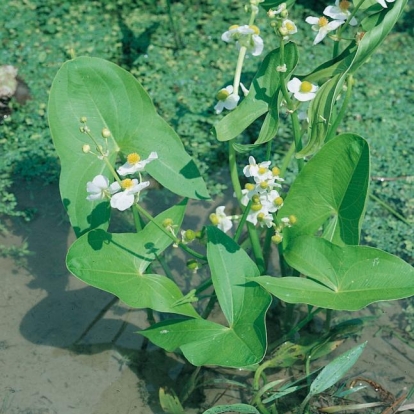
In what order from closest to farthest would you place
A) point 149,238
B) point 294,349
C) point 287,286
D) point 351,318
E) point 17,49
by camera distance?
1. point 287,286
2. point 149,238
3. point 294,349
4. point 351,318
5. point 17,49

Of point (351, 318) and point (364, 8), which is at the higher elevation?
point (364, 8)

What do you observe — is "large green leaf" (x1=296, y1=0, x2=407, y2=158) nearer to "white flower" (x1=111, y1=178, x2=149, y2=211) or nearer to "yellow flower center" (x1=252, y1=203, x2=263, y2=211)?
"yellow flower center" (x1=252, y1=203, x2=263, y2=211)

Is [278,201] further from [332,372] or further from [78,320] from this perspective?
[78,320]

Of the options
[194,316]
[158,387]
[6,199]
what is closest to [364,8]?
[194,316]

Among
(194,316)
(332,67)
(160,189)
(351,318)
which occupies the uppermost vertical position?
(332,67)

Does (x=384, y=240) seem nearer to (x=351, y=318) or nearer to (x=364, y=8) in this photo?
(x=351, y=318)

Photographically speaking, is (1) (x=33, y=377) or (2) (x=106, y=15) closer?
(1) (x=33, y=377)

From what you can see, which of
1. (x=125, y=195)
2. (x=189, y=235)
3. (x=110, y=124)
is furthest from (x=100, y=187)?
(x=110, y=124)

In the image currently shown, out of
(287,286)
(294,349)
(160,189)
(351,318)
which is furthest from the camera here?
(160,189)
